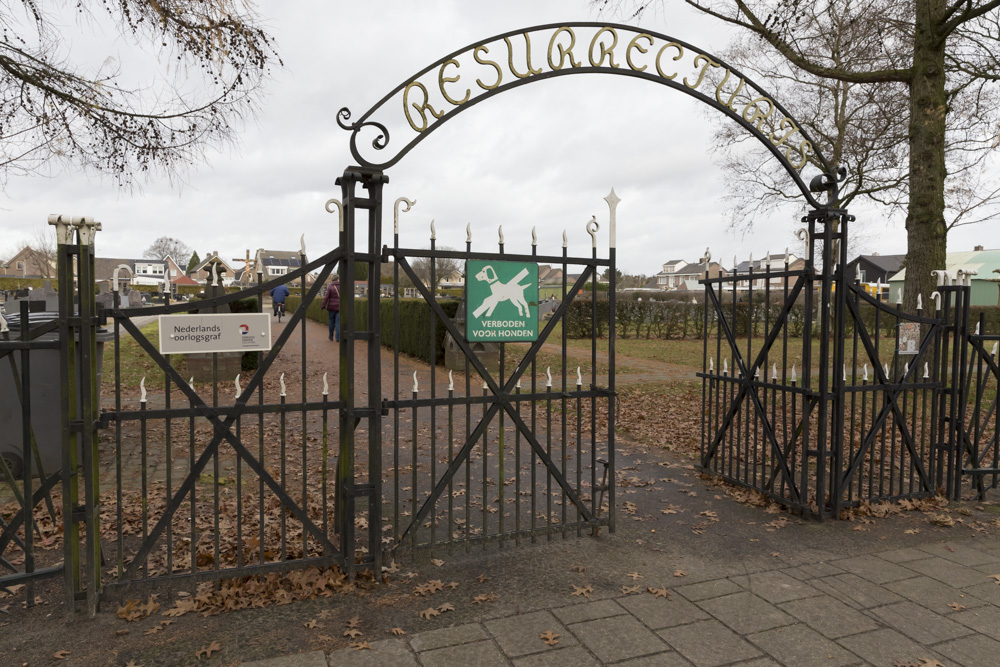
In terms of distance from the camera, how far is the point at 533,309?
14.4ft

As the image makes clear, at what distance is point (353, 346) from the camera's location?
392cm

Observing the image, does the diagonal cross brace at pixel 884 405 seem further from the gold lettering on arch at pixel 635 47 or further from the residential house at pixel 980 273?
the residential house at pixel 980 273

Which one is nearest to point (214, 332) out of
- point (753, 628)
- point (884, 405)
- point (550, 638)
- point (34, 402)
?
point (550, 638)

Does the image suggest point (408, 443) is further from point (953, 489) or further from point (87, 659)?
point (953, 489)

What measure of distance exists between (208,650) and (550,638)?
1665mm

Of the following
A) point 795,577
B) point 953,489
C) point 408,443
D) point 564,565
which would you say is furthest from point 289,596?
point 953,489

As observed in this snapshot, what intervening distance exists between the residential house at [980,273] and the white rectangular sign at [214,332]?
3893 centimetres

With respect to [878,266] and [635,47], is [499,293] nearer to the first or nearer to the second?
[635,47]

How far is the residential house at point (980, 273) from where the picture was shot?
38.8 metres

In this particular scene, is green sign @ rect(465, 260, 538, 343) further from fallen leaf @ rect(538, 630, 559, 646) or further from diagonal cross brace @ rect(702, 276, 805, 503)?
fallen leaf @ rect(538, 630, 559, 646)

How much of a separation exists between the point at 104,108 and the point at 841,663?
23.6 ft

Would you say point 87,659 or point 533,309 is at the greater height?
point 533,309

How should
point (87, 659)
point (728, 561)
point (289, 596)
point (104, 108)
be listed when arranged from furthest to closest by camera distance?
1. point (104, 108)
2. point (728, 561)
3. point (289, 596)
4. point (87, 659)

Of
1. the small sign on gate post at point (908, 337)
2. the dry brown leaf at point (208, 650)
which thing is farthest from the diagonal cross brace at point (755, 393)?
the dry brown leaf at point (208, 650)
